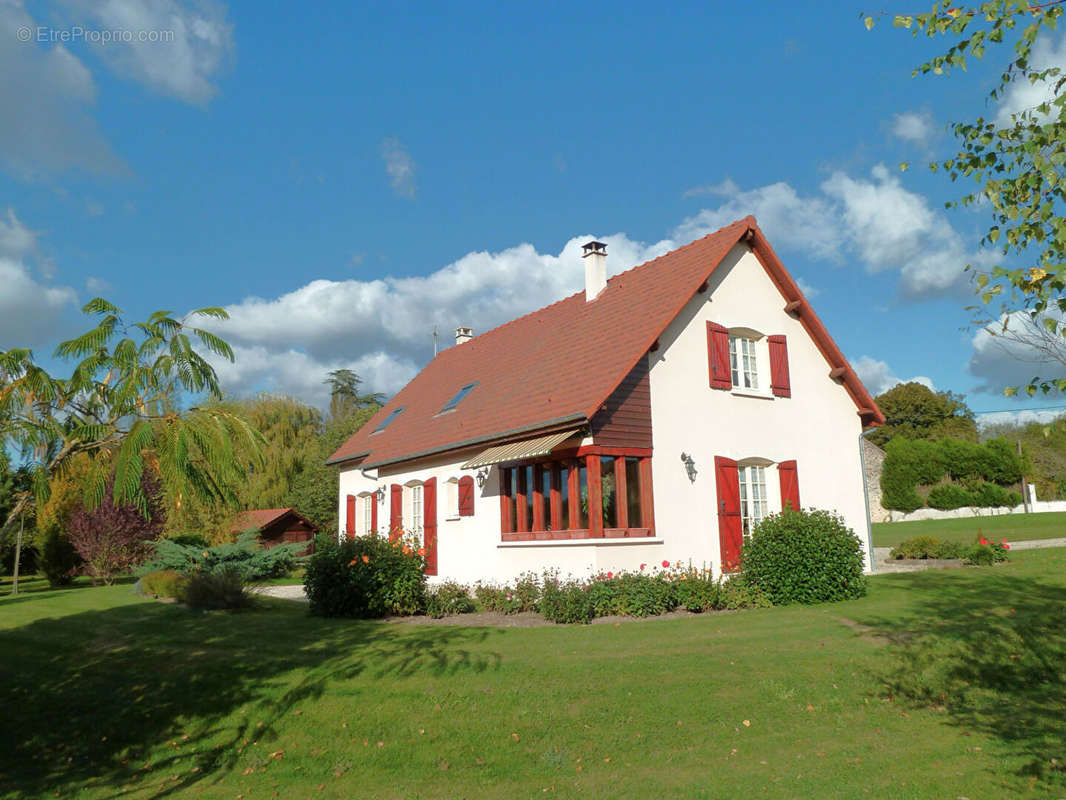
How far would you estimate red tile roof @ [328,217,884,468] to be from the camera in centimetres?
1521

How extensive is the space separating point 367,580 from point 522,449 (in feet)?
12.4

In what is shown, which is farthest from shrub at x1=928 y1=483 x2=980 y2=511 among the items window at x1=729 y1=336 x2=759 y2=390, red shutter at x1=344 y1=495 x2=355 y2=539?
red shutter at x1=344 y1=495 x2=355 y2=539

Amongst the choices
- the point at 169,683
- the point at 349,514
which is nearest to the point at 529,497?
the point at 169,683

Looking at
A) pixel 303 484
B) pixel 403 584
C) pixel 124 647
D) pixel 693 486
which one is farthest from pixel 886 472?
pixel 124 647

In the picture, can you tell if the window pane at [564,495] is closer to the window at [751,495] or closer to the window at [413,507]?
the window at [751,495]

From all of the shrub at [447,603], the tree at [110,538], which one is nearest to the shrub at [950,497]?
the shrub at [447,603]

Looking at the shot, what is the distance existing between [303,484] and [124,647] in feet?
88.7

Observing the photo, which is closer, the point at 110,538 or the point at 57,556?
the point at 110,538

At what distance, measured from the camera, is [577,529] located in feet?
47.5

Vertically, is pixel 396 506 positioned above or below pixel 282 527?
above

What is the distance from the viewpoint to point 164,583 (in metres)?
17.6

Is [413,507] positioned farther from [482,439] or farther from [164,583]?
[164,583]

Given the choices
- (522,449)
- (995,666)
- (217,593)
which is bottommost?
(995,666)

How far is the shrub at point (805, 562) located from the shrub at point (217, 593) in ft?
31.2
